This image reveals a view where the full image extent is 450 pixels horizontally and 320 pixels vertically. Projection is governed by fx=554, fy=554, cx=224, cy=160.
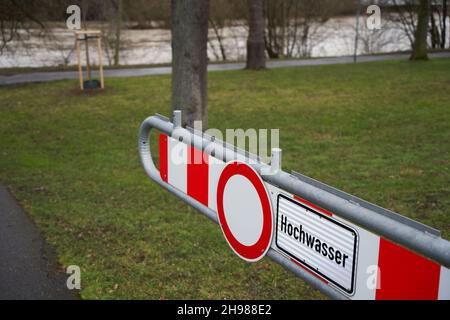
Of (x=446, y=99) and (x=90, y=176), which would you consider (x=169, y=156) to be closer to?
(x=90, y=176)

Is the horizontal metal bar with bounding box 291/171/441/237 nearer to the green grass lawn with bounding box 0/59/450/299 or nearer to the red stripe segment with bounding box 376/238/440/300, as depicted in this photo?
the red stripe segment with bounding box 376/238/440/300

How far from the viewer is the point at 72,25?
1445 centimetres

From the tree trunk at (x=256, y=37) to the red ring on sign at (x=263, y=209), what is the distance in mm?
18764

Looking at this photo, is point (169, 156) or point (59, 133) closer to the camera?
point (169, 156)

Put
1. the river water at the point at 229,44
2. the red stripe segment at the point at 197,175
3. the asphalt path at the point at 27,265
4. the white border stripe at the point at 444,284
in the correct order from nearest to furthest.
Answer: the white border stripe at the point at 444,284 < the red stripe segment at the point at 197,175 < the asphalt path at the point at 27,265 < the river water at the point at 229,44

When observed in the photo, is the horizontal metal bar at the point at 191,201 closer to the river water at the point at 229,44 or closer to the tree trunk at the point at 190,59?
the tree trunk at the point at 190,59

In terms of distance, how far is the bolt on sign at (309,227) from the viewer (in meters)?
1.51

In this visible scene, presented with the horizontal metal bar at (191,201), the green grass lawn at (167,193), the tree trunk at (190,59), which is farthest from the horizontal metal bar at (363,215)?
the tree trunk at (190,59)

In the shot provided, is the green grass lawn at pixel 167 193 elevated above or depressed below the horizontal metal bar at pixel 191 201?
below

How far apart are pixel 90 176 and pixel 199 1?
339cm

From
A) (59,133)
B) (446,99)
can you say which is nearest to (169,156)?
(59,133)

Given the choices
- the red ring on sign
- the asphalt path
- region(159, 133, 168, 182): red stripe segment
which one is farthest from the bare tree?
the red ring on sign
